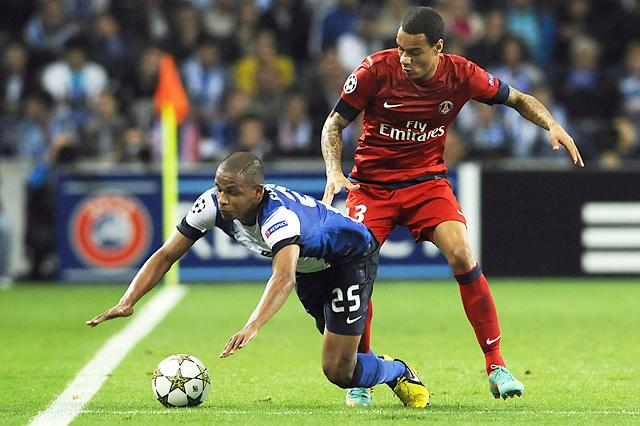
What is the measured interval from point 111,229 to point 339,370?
8.86m

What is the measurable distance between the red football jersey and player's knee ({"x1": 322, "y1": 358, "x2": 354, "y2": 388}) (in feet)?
4.57

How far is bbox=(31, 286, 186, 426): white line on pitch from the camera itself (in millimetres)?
6734

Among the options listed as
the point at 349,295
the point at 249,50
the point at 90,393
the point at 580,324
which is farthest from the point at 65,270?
the point at 349,295

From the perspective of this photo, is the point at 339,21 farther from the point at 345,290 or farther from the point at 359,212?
the point at 345,290

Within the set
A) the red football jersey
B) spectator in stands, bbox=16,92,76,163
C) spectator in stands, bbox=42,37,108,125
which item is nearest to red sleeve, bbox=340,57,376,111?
the red football jersey

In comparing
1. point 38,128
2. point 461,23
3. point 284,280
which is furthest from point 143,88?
point 284,280

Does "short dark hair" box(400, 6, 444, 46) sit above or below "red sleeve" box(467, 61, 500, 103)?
above

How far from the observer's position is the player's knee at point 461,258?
292 inches

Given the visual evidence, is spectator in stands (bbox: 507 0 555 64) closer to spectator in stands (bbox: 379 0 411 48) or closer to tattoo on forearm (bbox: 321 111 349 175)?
spectator in stands (bbox: 379 0 411 48)

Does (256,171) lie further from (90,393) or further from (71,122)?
(71,122)

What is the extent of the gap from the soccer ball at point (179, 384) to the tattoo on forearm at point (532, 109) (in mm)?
2381

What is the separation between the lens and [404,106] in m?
7.61

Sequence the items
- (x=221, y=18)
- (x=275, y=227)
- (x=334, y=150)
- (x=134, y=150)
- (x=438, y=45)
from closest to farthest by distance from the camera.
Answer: (x=275, y=227) → (x=438, y=45) → (x=334, y=150) → (x=134, y=150) → (x=221, y=18)

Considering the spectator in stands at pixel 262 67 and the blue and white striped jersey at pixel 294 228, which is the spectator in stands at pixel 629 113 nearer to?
the spectator in stands at pixel 262 67
